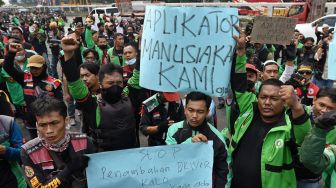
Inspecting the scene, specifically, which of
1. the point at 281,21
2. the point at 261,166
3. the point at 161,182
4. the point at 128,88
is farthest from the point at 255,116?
the point at 281,21

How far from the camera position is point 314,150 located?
1.93 m

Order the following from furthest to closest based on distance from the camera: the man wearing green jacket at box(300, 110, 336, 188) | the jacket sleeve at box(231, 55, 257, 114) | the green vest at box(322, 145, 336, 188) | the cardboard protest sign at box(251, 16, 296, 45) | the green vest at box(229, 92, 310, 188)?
the cardboard protest sign at box(251, 16, 296, 45) < the jacket sleeve at box(231, 55, 257, 114) < the green vest at box(229, 92, 310, 188) < the green vest at box(322, 145, 336, 188) < the man wearing green jacket at box(300, 110, 336, 188)

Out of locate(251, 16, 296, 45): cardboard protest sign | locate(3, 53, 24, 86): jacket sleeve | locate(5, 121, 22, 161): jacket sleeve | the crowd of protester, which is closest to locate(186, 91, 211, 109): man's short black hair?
the crowd of protester

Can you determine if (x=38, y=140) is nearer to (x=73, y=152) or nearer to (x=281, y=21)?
(x=73, y=152)

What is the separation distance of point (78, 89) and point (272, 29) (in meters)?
2.73

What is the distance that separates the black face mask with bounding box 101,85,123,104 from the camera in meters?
2.86

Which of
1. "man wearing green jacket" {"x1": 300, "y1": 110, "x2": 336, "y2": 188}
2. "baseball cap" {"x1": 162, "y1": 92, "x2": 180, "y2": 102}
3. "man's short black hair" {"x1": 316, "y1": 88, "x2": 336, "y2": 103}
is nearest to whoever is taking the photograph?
"man wearing green jacket" {"x1": 300, "y1": 110, "x2": 336, "y2": 188}

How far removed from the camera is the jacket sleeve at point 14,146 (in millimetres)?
2365

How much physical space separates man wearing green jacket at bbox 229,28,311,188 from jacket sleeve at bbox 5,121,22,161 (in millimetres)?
1544

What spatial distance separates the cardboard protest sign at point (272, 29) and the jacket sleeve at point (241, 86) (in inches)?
63.8

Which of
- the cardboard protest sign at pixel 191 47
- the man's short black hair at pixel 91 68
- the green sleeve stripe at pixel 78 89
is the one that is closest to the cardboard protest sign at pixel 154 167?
the cardboard protest sign at pixel 191 47

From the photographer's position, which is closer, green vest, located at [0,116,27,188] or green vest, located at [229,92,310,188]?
green vest, located at [229,92,310,188]

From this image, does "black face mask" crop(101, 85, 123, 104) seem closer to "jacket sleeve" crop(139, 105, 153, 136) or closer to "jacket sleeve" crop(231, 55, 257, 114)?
"jacket sleeve" crop(139, 105, 153, 136)

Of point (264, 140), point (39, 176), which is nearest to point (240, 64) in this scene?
point (264, 140)
